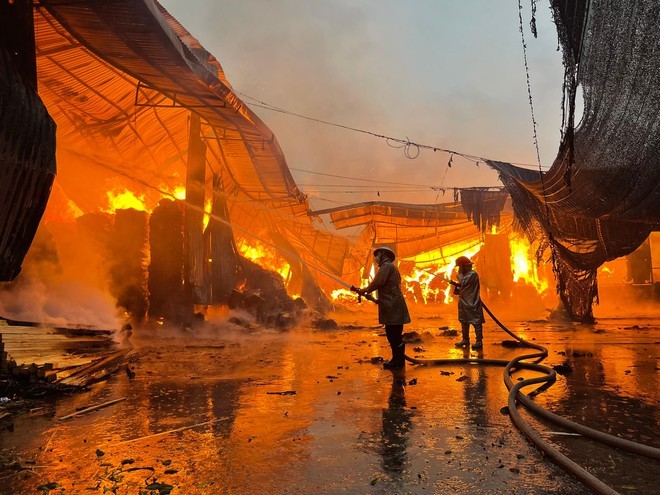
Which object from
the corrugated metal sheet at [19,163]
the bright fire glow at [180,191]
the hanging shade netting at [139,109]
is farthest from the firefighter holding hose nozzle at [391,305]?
the bright fire glow at [180,191]

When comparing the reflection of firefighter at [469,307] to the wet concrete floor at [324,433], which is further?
the reflection of firefighter at [469,307]

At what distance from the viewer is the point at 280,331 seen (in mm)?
13141

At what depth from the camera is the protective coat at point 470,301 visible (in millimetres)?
9396

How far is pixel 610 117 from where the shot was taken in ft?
16.3

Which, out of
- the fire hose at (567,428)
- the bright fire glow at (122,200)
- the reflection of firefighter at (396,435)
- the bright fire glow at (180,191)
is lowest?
the reflection of firefighter at (396,435)

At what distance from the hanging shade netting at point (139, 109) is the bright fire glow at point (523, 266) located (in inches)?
552

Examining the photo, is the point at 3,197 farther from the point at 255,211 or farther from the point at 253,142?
the point at 255,211

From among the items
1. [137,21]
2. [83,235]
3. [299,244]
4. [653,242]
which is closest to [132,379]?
[137,21]

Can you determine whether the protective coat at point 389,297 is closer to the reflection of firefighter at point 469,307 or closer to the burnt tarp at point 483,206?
the reflection of firefighter at point 469,307

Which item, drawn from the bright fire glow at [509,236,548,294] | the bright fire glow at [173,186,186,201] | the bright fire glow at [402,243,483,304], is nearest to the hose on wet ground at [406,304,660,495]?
the bright fire glow at [173,186,186,201]

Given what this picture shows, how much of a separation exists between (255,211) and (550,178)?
12585 millimetres

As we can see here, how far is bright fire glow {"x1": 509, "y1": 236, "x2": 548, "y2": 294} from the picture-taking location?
24.8 meters

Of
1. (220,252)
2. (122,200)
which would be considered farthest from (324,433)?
(122,200)

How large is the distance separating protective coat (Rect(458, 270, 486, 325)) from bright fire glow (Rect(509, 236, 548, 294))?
54.4ft
